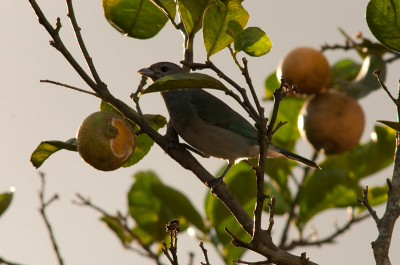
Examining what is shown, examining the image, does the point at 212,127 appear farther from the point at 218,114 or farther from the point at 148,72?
the point at 148,72

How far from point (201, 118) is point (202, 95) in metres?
0.47

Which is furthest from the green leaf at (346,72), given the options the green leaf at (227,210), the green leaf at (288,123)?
the green leaf at (227,210)

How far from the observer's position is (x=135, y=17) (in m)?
3.54

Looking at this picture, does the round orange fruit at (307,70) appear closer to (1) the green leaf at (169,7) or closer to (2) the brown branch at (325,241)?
(2) the brown branch at (325,241)

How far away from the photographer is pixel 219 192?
2889 millimetres

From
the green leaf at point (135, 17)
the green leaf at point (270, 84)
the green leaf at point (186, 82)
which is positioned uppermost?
the green leaf at point (270, 84)

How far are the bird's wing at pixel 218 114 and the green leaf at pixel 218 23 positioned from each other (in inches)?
71.6

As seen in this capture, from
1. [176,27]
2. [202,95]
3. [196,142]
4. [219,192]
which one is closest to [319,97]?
[202,95]

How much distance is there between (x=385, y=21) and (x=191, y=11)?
117 cm

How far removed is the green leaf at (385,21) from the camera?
2795 millimetres

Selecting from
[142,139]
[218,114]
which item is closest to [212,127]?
[218,114]

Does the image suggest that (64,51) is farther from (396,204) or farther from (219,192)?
(396,204)

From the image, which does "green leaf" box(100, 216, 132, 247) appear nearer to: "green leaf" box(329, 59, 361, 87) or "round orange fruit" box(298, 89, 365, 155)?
"round orange fruit" box(298, 89, 365, 155)

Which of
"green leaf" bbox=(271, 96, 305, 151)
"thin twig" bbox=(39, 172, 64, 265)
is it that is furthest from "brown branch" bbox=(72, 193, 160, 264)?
"green leaf" bbox=(271, 96, 305, 151)
